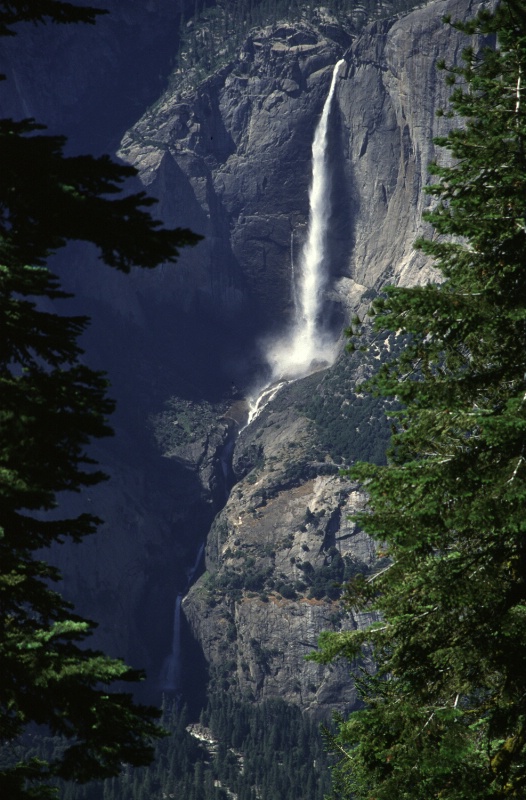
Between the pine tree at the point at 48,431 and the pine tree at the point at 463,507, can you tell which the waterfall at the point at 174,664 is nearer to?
the pine tree at the point at 463,507

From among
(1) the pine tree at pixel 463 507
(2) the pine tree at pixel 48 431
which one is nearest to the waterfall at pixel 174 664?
(1) the pine tree at pixel 463 507

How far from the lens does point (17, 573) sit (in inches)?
441

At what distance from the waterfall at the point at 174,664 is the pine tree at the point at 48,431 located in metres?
167

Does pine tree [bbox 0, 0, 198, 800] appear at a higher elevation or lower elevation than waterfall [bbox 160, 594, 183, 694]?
lower

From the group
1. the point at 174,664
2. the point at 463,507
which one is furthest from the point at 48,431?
the point at 174,664

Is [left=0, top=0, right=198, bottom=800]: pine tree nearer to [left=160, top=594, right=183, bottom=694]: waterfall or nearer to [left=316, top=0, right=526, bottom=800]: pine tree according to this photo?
[left=316, top=0, right=526, bottom=800]: pine tree

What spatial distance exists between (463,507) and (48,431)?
20.0ft

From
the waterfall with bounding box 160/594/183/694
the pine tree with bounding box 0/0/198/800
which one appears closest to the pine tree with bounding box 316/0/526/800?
the pine tree with bounding box 0/0/198/800

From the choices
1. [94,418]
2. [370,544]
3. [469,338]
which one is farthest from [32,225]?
[370,544]

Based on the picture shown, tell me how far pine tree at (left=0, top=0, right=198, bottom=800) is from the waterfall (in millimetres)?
167088

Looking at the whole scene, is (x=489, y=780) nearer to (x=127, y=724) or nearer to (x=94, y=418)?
(x=127, y=724)

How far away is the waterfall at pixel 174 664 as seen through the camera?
172113 mm

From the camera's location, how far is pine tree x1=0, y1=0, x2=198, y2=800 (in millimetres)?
10719

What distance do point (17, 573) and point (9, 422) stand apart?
6.16 ft
